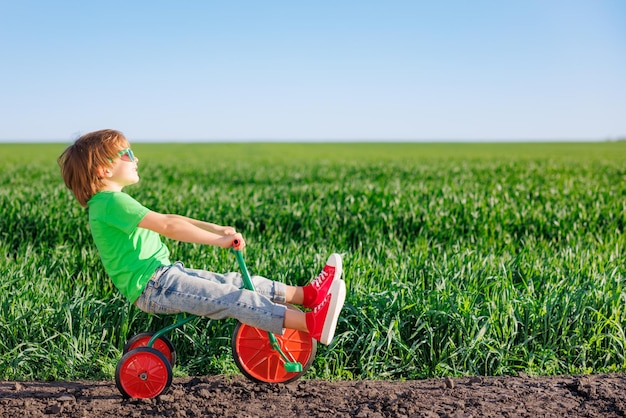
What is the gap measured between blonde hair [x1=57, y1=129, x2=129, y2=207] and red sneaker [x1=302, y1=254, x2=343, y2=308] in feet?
4.55

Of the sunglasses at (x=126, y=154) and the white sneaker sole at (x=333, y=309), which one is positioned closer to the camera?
the white sneaker sole at (x=333, y=309)

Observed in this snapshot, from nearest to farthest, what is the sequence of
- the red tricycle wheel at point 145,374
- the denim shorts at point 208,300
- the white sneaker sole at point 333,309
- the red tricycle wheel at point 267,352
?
the white sneaker sole at point 333,309, the denim shorts at point 208,300, the red tricycle wheel at point 145,374, the red tricycle wheel at point 267,352

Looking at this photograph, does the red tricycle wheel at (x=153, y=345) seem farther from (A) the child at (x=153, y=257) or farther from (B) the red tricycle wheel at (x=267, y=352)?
(B) the red tricycle wheel at (x=267, y=352)

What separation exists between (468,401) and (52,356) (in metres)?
2.79

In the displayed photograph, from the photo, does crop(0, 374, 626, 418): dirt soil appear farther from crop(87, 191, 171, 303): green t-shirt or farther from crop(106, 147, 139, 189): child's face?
crop(106, 147, 139, 189): child's face

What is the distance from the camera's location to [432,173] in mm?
21375

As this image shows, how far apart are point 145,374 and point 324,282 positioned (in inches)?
46.5

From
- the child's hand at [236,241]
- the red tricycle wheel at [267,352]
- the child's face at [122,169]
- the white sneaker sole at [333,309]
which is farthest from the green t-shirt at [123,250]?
the white sneaker sole at [333,309]

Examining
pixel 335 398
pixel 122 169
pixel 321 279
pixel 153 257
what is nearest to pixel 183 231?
pixel 153 257

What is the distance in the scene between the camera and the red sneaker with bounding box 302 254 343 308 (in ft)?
11.7

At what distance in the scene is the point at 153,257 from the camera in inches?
145

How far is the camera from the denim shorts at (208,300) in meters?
3.50

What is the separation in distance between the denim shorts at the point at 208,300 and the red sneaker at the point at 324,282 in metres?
0.22

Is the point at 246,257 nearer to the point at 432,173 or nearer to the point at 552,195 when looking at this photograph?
the point at 552,195
